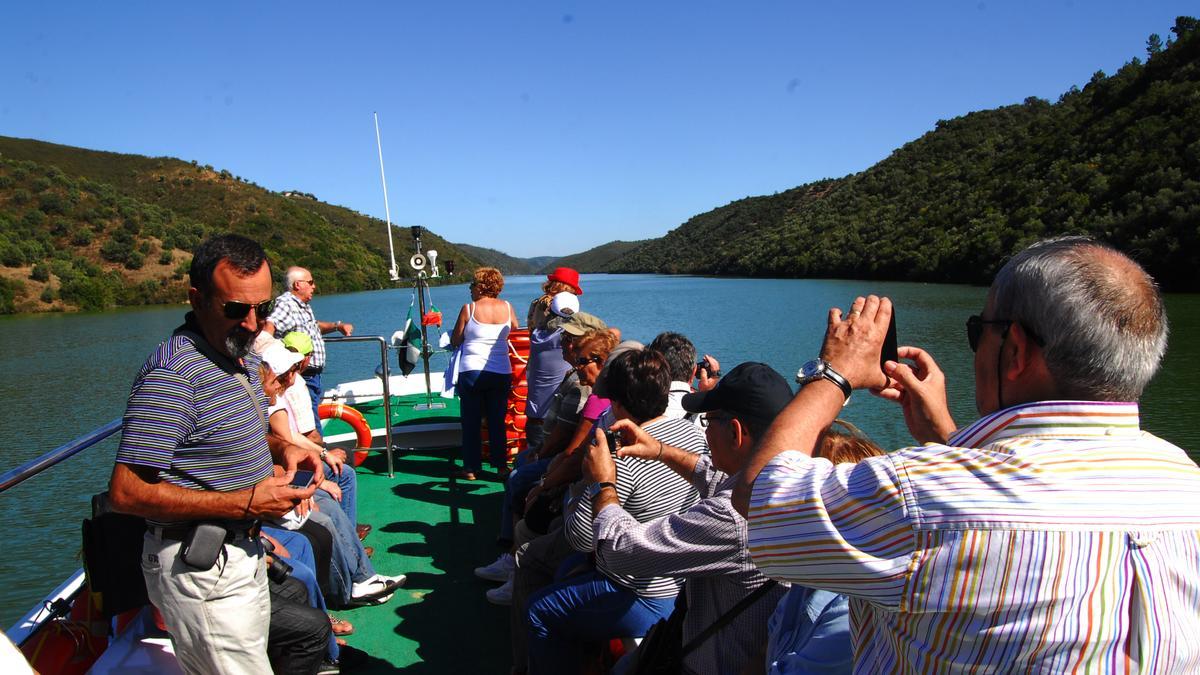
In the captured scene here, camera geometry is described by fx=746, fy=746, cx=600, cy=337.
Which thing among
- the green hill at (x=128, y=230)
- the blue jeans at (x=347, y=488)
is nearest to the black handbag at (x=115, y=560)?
the blue jeans at (x=347, y=488)

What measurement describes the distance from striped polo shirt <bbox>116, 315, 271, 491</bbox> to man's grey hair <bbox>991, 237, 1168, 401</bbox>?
1.72 m

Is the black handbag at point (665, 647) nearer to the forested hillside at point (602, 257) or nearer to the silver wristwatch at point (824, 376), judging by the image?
the silver wristwatch at point (824, 376)

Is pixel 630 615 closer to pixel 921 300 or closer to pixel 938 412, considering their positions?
pixel 938 412

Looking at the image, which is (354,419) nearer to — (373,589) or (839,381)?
(373,589)

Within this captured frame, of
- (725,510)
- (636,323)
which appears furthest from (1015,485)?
(636,323)

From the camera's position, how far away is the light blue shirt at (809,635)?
4.81ft

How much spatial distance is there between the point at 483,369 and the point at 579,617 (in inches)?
119

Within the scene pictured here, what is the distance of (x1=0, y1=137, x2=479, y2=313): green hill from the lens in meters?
39.9

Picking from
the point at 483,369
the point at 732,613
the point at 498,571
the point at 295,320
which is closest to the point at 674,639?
the point at 732,613

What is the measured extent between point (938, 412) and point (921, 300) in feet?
93.1

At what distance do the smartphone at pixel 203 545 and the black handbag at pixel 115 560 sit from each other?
11.7 inches

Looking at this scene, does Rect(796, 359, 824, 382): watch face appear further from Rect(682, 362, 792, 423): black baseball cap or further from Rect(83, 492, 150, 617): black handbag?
Rect(83, 492, 150, 617): black handbag

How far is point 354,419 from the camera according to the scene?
17.5 feet

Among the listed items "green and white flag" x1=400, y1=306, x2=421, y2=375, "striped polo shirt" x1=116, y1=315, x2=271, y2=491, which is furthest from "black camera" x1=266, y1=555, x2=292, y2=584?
"green and white flag" x1=400, y1=306, x2=421, y2=375
